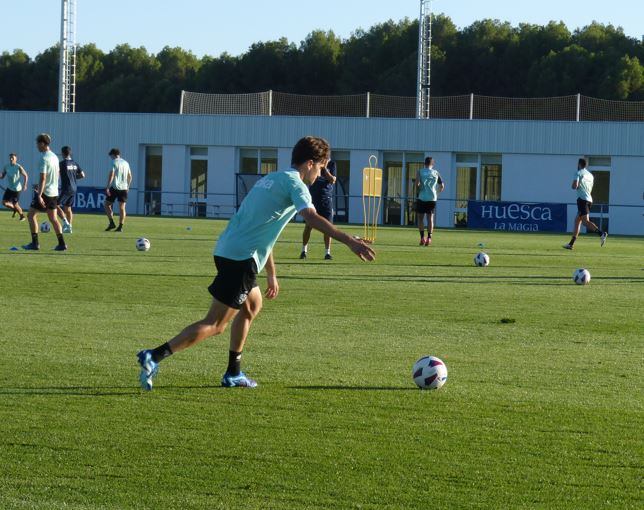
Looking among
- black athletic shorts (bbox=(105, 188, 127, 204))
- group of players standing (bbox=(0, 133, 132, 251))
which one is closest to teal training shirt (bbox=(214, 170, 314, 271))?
group of players standing (bbox=(0, 133, 132, 251))

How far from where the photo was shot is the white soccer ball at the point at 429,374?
333 inches

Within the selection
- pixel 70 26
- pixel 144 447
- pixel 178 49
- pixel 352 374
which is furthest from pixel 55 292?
pixel 178 49

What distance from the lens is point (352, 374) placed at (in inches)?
360

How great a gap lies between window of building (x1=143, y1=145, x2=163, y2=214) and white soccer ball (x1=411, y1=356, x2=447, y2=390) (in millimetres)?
46852

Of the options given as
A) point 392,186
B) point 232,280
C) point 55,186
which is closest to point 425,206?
point 55,186

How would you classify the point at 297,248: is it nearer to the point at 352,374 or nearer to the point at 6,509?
the point at 352,374

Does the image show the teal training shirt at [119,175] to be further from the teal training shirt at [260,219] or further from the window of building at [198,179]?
the window of building at [198,179]

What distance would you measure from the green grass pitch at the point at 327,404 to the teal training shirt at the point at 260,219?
0.96 m

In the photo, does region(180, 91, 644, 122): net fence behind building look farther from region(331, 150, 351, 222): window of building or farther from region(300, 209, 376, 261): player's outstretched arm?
region(300, 209, 376, 261): player's outstretched arm

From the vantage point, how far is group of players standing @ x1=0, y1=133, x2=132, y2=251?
851 inches

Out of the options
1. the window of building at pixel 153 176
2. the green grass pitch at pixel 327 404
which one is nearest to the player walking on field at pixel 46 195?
the green grass pitch at pixel 327 404

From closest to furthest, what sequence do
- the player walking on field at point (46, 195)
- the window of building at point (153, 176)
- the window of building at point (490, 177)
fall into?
the player walking on field at point (46, 195)
the window of building at point (490, 177)
the window of building at point (153, 176)

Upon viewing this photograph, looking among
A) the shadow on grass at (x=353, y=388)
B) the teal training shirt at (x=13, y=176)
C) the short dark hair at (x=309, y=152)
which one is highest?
the short dark hair at (x=309, y=152)

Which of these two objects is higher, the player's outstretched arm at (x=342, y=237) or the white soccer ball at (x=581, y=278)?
the player's outstretched arm at (x=342, y=237)
